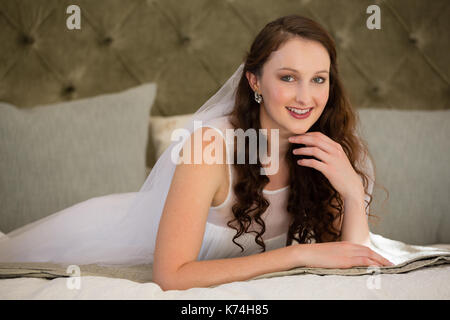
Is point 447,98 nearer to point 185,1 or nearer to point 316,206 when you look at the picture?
point 316,206

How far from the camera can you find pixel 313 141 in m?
1.47

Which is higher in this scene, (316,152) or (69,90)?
(69,90)

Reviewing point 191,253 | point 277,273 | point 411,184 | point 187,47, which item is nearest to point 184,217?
point 191,253

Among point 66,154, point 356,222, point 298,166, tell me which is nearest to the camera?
point 356,222

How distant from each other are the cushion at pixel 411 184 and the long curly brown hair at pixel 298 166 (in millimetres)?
290

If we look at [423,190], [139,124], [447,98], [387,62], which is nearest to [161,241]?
[139,124]

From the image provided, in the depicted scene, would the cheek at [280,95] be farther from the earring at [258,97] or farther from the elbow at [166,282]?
the elbow at [166,282]

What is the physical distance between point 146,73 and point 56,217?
940 millimetres

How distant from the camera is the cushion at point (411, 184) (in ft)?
6.35

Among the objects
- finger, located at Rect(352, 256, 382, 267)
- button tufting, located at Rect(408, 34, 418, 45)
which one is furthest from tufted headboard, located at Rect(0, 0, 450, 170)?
finger, located at Rect(352, 256, 382, 267)

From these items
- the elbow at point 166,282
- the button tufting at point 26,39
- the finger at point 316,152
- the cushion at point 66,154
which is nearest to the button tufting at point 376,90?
the finger at point 316,152

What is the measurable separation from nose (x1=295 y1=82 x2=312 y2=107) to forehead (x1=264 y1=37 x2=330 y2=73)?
1.9 inches

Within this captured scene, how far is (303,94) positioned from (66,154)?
1.03m

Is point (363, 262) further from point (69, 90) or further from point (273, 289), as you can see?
point (69, 90)
